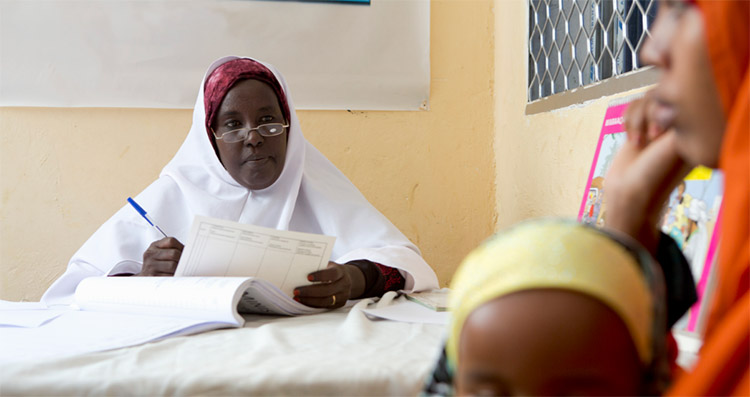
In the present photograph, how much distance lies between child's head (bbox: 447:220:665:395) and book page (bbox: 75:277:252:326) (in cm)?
87

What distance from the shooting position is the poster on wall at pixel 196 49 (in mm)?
2963

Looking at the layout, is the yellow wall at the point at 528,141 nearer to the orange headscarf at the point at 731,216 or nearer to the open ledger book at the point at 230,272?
the open ledger book at the point at 230,272

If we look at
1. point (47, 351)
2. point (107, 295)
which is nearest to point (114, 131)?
point (107, 295)

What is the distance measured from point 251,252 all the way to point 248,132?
0.75m

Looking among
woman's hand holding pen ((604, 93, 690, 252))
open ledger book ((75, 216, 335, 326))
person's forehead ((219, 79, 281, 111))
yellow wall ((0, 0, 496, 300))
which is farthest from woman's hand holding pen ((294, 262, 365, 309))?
yellow wall ((0, 0, 496, 300))

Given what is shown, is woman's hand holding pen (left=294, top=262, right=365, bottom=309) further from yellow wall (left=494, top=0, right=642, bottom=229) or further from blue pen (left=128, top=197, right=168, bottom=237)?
yellow wall (left=494, top=0, right=642, bottom=229)

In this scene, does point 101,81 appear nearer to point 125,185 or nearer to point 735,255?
point 125,185

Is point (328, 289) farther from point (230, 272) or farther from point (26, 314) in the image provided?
point (26, 314)

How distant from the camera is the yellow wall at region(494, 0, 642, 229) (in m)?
2.28

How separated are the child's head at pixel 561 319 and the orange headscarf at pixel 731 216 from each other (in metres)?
0.06

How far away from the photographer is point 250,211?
7.50 ft

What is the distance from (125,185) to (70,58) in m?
0.61

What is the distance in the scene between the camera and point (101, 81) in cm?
301

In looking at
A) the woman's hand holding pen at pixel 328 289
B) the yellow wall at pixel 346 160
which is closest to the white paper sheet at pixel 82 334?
the woman's hand holding pen at pixel 328 289
